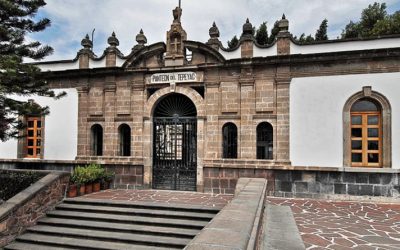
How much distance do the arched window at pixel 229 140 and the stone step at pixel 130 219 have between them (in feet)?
13.3

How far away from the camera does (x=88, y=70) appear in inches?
442

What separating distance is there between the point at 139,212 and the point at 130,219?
30 centimetres

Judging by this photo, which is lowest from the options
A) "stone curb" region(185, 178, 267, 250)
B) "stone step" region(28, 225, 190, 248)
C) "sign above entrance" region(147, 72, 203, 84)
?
"stone step" region(28, 225, 190, 248)

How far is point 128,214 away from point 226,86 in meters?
5.34

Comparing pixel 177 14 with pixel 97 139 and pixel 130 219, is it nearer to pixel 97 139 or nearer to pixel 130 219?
pixel 97 139

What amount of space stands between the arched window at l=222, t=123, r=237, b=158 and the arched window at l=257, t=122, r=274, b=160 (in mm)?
821

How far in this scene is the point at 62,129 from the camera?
11555mm

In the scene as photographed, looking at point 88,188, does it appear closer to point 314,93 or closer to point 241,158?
point 241,158

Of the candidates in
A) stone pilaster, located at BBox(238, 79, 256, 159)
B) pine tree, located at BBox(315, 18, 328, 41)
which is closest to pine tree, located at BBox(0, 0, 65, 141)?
stone pilaster, located at BBox(238, 79, 256, 159)

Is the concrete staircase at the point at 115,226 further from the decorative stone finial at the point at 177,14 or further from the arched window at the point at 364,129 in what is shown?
the decorative stone finial at the point at 177,14

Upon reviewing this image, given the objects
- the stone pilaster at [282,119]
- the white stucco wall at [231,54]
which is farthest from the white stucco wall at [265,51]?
the stone pilaster at [282,119]

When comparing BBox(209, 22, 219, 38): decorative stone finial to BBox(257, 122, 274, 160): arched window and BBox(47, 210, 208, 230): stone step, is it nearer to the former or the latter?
BBox(257, 122, 274, 160): arched window

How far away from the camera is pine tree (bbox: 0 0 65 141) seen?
7.55 metres

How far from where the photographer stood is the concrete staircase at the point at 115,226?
5.80 meters
